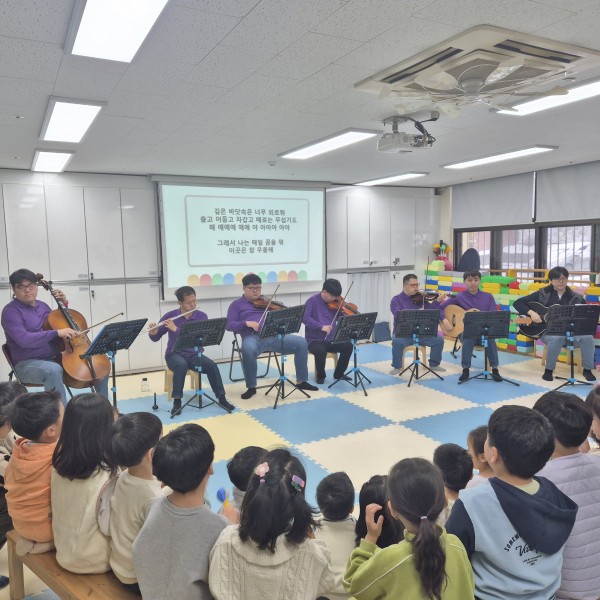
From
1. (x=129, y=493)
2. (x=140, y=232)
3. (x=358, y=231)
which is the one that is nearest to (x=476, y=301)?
(x=358, y=231)

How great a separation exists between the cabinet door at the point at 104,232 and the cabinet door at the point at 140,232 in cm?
8

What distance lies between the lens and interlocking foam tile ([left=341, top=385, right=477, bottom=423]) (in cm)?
471

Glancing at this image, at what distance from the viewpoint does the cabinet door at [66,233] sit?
598 cm

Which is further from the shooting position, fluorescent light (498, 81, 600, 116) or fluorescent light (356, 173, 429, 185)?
fluorescent light (356, 173, 429, 185)

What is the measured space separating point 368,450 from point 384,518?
2.29m

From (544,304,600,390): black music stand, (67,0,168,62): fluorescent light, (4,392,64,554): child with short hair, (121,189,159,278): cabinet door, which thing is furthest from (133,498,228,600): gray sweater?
(121,189,159,278): cabinet door

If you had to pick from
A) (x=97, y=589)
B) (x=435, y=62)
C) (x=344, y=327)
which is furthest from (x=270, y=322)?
(x=97, y=589)

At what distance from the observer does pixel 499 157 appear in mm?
5766

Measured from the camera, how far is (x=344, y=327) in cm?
518

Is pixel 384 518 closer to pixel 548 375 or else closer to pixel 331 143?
pixel 331 143

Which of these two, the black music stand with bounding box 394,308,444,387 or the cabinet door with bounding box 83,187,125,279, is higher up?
the cabinet door with bounding box 83,187,125,279

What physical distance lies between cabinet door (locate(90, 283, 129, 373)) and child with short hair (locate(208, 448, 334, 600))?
209 inches

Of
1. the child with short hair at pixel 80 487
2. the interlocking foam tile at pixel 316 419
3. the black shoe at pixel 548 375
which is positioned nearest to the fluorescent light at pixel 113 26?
the child with short hair at pixel 80 487

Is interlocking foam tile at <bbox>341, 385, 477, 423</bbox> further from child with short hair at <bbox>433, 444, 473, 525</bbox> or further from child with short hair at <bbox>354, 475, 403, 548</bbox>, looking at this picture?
child with short hair at <bbox>354, 475, 403, 548</bbox>
